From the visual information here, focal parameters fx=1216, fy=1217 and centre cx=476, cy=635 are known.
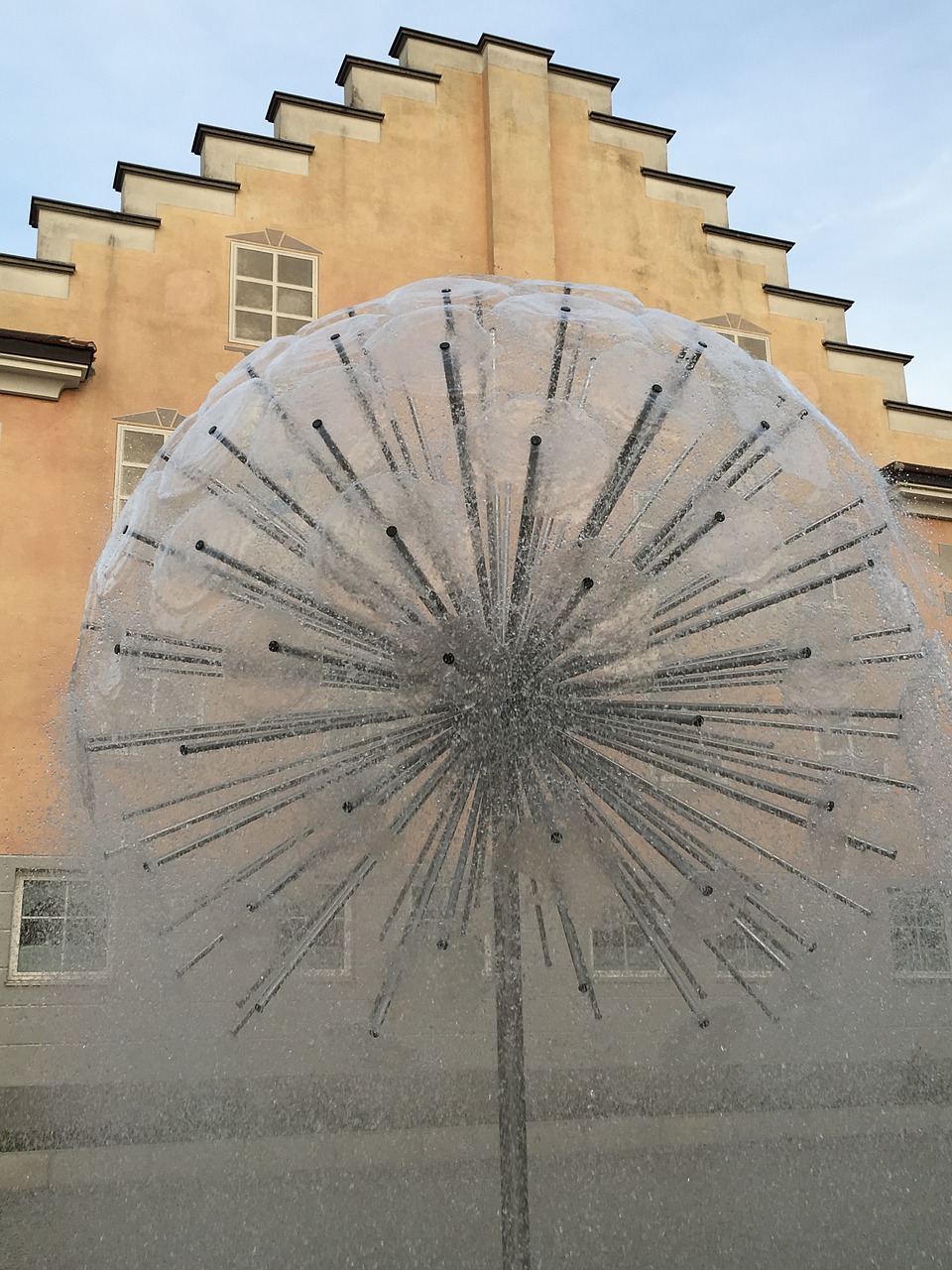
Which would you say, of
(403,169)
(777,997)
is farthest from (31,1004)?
(403,169)

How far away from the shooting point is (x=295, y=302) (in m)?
10.4

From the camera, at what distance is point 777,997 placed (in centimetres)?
475

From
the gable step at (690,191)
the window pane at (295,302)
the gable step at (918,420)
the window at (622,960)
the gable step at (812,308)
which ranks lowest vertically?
the window at (622,960)

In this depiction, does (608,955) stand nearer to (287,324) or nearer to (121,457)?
(121,457)

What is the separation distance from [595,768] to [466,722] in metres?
0.42

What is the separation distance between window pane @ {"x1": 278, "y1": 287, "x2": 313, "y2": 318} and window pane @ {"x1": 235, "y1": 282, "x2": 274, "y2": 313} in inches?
3.6

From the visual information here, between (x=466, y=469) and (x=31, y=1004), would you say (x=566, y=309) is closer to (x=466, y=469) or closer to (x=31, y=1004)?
(x=466, y=469)

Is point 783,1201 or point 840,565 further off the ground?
point 840,565

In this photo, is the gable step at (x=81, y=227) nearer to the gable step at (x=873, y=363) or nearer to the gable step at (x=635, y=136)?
the gable step at (x=635, y=136)

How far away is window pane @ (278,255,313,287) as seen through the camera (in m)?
10.5

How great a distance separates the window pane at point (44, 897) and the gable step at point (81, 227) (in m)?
4.90

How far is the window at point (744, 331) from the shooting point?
11664 mm

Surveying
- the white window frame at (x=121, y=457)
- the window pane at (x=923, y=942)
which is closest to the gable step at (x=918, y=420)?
the window pane at (x=923, y=942)

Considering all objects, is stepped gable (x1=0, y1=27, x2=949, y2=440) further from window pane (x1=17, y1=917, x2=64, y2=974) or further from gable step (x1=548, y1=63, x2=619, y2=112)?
window pane (x1=17, y1=917, x2=64, y2=974)
